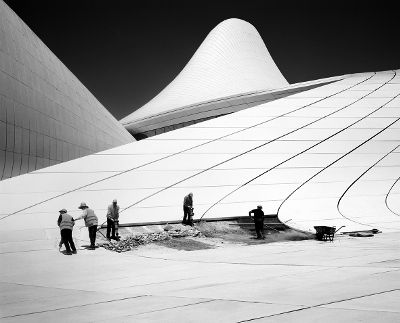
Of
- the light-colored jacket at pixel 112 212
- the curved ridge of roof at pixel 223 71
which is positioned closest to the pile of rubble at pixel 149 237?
the light-colored jacket at pixel 112 212

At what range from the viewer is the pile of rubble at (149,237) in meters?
9.20

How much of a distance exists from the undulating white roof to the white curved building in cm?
94

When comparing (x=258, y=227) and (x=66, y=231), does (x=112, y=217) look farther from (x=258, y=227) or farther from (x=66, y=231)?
(x=258, y=227)

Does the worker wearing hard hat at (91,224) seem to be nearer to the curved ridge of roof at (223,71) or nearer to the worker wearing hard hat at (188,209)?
the worker wearing hard hat at (188,209)

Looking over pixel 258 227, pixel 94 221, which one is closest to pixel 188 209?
pixel 258 227

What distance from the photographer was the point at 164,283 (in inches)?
204

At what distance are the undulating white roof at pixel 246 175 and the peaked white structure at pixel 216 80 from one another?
1270cm

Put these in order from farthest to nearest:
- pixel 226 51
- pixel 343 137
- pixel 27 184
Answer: pixel 226 51 → pixel 343 137 → pixel 27 184

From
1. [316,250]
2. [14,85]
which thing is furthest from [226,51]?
[316,250]

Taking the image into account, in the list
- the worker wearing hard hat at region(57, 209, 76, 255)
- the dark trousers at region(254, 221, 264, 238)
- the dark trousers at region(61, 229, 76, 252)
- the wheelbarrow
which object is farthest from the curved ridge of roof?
the dark trousers at region(61, 229, 76, 252)

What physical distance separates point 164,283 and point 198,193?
8.06 meters

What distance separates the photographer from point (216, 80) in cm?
3978

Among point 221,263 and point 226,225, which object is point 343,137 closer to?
point 226,225

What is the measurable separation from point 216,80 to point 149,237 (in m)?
31.0
